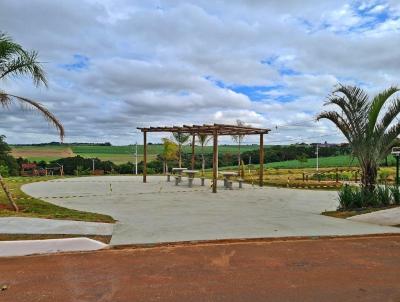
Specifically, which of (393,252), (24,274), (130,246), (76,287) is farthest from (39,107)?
(393,252)

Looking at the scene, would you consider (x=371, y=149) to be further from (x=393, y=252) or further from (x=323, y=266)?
(x=323, y=266)

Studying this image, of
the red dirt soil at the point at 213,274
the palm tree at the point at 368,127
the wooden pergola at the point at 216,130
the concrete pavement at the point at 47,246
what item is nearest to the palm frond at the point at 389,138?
the palm tree at the point at 368,127

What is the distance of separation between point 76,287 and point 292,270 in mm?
2602

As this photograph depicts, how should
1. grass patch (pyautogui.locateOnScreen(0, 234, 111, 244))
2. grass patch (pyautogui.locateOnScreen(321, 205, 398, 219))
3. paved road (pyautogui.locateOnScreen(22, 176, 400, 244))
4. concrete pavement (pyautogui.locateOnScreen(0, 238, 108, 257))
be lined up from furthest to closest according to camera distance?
grass patch (pyautogui.locateOnScreen(321, 205, 398, 219)) < paved road (pyautogui.locateOnScreen(22, 176, 400, 244)) < grass patch (pyautogui.locateOnScreen(0, 234, 111, 244)) < concrete pavement (pyautogui.locateOnScreen(0, 238, 108, 257))

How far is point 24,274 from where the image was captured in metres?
5.20

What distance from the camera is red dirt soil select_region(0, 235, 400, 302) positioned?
4.50 m

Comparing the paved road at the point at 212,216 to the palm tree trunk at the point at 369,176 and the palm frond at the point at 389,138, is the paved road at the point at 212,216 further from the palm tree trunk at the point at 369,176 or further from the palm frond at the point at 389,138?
the palm frond at the point at 389,138

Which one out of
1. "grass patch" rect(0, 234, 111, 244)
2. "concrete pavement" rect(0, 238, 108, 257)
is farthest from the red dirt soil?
"grass patch" rect(0, 234, 111, 244)

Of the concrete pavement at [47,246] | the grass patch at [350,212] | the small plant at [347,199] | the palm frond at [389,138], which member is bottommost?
the concrete pavement at [47,246]

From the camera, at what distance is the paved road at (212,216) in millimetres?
7785

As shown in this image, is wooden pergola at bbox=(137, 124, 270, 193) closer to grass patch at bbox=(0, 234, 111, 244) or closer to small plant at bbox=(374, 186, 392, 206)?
small plant at bbox=(374, 186, 392, 206)

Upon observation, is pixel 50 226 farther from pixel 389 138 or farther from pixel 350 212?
pixel 389 138

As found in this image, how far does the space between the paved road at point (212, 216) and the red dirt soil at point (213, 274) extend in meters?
0.98

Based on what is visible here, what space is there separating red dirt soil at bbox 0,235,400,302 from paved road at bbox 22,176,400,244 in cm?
98
